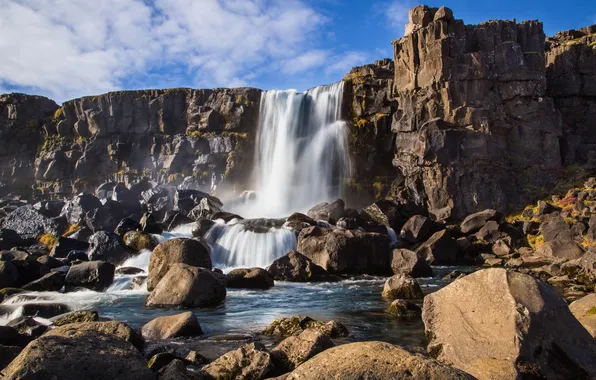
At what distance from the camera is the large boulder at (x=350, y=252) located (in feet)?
83.5

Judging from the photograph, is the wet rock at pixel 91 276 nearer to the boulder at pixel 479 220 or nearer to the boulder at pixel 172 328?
the boulder at pixel 172 328

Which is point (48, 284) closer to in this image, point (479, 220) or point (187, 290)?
point (187, 290)

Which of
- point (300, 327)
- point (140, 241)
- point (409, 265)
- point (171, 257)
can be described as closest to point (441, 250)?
point (409, 265)

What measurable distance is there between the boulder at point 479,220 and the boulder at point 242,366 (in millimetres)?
28815

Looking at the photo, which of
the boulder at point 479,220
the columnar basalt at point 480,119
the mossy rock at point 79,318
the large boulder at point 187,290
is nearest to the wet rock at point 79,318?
the mossy rock at point 79,318

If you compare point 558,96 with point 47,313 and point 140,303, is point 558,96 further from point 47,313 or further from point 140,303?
point 47,313

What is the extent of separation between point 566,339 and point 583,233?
942 inches

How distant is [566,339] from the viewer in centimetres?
848

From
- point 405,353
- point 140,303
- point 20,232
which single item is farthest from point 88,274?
point 20,232

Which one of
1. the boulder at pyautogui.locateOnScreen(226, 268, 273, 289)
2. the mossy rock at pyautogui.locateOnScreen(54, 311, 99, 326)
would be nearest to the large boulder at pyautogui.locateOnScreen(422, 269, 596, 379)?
the mossy rock at pyautogui.locateOnScreen(54, 311, 99, 326)

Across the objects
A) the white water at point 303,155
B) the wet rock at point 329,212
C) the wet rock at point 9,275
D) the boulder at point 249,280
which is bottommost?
the boulder at point 249,280

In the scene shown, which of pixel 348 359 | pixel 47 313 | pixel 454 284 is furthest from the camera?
pixel 47 313

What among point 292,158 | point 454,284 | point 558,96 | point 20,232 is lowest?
point 454,284

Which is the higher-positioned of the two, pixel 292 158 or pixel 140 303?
pixel 292 158
